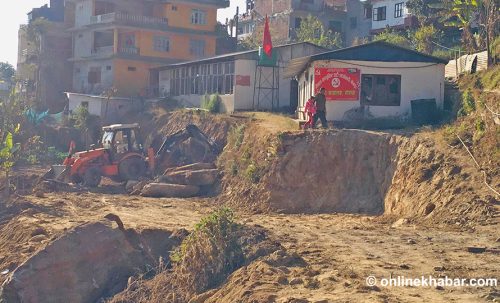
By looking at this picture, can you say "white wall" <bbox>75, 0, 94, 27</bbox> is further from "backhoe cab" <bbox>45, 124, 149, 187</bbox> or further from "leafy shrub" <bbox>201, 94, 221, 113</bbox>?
"backhoe cab" <bbox>45, 124, 149, 187</bbox>

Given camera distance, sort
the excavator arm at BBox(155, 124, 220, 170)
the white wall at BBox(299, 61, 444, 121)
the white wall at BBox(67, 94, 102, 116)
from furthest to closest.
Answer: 1. the white wall at BBox(67, 94, 102, 116)
2. the excavator arm at BBox(155, 124, 220, 170)
3. the white wall at BBox(299, 61, 444, 121)

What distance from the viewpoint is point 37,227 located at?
2323 cm

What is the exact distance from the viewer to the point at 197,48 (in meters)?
62.3

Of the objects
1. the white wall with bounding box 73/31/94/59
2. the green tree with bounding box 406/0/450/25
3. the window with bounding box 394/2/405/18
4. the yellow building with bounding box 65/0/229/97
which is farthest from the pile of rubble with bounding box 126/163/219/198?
the window with bounding box 394/2/405/18

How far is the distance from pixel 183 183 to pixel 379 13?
36.1 m

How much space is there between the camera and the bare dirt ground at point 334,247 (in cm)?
1359

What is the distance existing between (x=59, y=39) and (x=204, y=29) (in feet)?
40.1

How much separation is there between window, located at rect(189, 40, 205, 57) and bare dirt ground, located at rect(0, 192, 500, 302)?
113 ft

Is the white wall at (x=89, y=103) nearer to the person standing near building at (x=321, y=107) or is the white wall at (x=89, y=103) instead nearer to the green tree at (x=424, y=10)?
the green tree at (x=424, y=10)

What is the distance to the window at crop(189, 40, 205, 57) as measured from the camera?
61.9 metres

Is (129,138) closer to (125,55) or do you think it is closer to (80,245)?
(80,245)

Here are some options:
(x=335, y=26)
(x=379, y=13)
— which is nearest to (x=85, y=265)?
(x=379, y=13)

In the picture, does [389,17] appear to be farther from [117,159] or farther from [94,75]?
[117,159]

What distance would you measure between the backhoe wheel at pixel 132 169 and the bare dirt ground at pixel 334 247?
5.70 m
